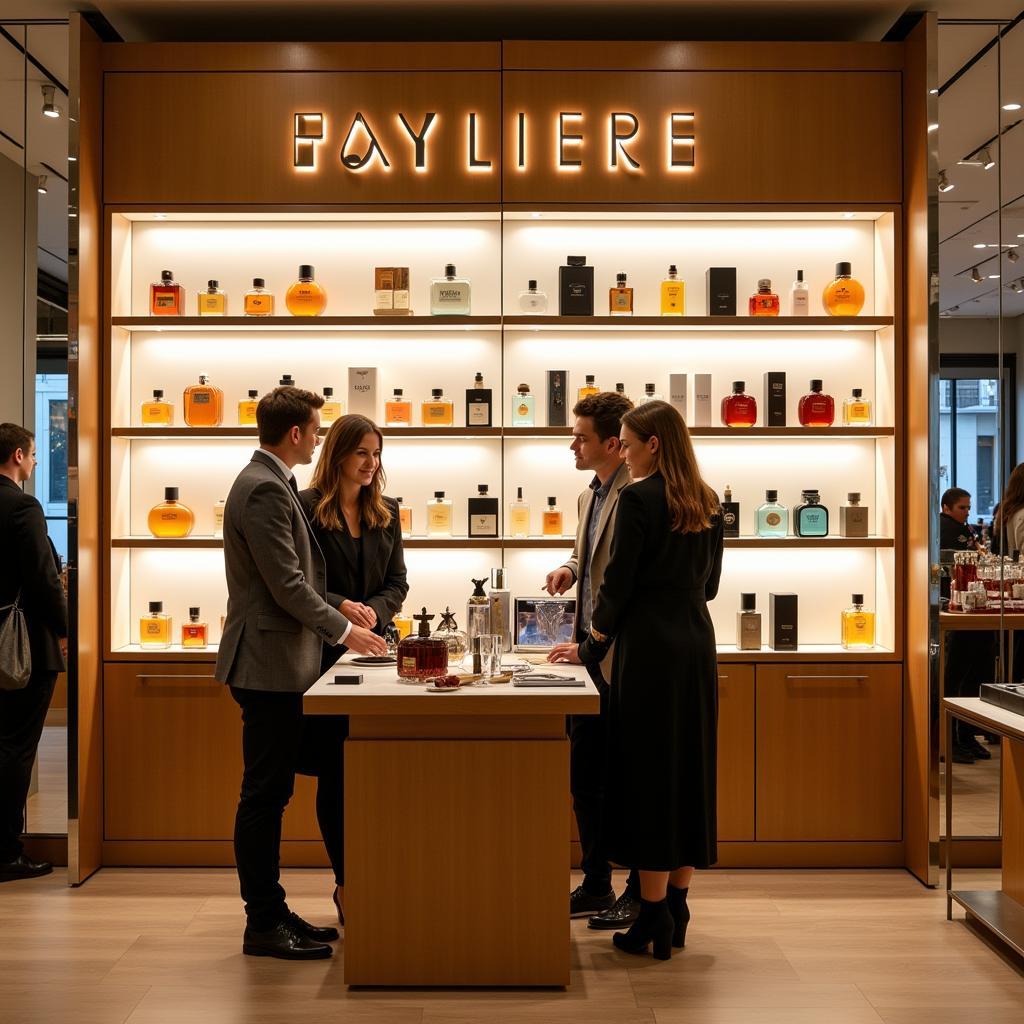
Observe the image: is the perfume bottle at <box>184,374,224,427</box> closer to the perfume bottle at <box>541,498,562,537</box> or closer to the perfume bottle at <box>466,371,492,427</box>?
the perfume bottle at <box>466,371,492,427</box>

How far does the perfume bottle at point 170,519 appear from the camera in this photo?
14.6ft

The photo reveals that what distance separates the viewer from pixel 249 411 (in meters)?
4.45

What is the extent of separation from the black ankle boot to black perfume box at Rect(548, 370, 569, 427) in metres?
1.88

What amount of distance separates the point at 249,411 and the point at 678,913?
2.50 m

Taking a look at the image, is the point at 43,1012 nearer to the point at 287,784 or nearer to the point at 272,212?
the point at 287,784

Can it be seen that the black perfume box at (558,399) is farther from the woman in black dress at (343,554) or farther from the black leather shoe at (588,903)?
the black leather shoe at (588,903)

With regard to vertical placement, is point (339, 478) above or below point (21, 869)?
above

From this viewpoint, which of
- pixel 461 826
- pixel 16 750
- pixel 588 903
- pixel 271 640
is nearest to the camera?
pixel 461 826

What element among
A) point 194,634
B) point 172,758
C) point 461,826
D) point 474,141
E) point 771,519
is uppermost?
point 474,141

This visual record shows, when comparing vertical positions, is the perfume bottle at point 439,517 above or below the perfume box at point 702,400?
below

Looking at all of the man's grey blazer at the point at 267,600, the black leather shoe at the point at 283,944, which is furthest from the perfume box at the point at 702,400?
the black leather shoe at the point at 283,944

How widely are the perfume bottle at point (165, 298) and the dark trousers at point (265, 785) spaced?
71.4 inches

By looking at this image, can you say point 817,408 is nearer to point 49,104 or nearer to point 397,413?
point 397,413

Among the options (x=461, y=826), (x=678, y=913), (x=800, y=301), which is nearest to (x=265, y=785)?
(x=461, y=826)
